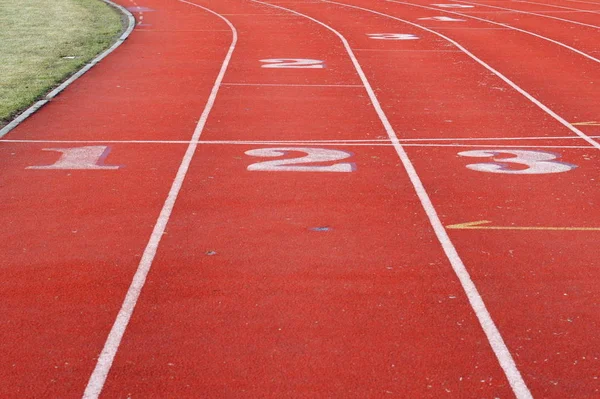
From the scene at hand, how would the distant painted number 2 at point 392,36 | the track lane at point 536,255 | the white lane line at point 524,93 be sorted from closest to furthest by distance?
the track lane at point 536,255 < the white lane line at point 524,93 < the distant painted number 2 at point 392,36

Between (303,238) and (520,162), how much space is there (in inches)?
170

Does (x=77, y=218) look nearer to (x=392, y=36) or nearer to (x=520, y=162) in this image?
(x=520, y=162)

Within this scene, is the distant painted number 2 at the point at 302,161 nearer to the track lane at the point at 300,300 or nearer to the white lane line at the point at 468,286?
the track lane at the point at 300,300

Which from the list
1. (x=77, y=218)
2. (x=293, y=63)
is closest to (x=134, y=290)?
(x=77, y=218)

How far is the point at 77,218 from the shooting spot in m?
10.6

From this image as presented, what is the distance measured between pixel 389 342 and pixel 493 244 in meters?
2.72

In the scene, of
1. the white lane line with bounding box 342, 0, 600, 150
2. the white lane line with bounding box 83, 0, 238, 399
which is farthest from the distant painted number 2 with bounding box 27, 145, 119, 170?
the white lane line with bounding box 342, 0, 600, 150

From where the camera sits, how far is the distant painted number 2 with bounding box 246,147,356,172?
1272cm

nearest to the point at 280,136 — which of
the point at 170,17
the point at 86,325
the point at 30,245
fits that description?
the point at 30,245

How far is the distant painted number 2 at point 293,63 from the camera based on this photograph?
2223cm

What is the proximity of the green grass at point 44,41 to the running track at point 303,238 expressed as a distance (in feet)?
2.33

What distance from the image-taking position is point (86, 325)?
7715 mm

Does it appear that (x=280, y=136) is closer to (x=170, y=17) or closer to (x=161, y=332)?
(x=161, y=332)

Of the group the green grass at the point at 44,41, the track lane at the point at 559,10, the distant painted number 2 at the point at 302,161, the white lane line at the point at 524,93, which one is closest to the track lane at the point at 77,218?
the green grass at the point at 44,41
